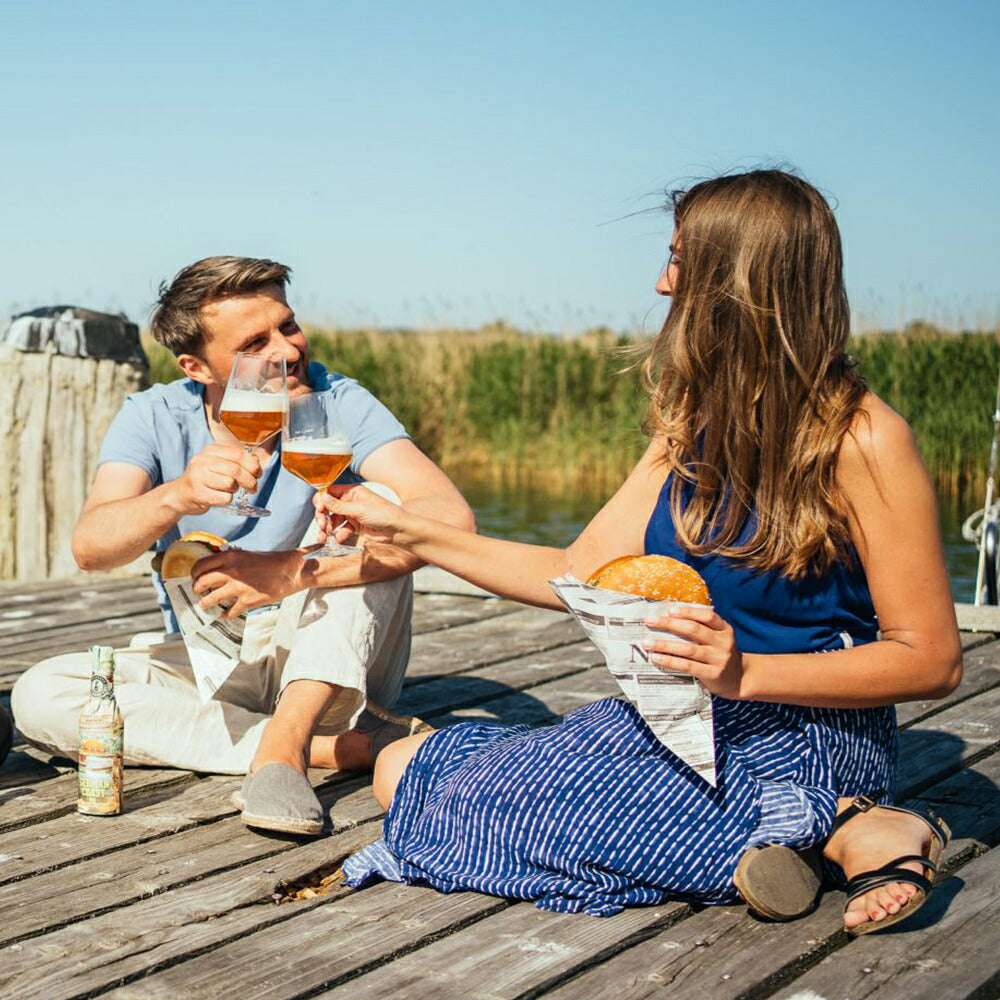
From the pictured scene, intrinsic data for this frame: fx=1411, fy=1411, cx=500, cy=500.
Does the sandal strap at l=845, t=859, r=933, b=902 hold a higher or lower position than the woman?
lower

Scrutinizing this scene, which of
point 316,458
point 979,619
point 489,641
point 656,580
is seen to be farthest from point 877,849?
point 979,619

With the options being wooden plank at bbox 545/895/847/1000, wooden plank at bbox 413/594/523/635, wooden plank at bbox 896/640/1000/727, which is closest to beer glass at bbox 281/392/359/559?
→ wooden plank at bbox 545/895/847/1000

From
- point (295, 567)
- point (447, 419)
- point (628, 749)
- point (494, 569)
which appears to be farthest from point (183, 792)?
point (447, 419)

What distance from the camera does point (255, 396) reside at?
116 inches

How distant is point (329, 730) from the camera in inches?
133

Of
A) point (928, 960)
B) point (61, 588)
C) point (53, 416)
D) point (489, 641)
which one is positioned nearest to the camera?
point (928, 960)

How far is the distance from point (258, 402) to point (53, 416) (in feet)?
11.6

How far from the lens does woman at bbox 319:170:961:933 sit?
2.39 meters

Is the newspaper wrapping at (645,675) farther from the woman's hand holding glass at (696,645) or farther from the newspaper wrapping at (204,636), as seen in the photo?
the newspaper wrapping at (204,636)

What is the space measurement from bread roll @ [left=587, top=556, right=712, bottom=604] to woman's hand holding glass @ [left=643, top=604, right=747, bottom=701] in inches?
2.0

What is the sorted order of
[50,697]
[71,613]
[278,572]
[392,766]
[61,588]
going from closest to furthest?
[392,766] → [278,572] → [50,697] → [71,613] → [61,588]

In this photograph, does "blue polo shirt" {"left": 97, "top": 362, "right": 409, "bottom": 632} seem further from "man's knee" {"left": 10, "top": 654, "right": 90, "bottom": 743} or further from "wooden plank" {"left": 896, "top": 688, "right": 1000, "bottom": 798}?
"wooden plank" {"left": 896, "top": 688, "right": 1000, "bottom": 798}

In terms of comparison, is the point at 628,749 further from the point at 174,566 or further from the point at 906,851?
the point at 174,566

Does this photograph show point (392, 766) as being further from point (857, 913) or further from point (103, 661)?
point (857, 913)
